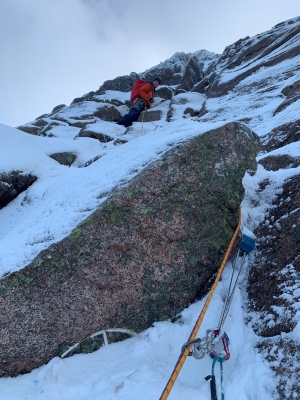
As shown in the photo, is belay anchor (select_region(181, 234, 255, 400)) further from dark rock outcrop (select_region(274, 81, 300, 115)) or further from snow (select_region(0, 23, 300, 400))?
dark rock outcrop (select_region(274, 81, 300, 115))

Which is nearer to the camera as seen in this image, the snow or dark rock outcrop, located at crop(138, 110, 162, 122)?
the snow

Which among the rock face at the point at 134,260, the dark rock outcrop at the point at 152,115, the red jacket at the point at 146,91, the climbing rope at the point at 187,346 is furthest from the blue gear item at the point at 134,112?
the climbing rope at the point at 187,346

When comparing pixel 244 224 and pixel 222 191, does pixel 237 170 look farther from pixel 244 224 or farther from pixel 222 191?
pixel 244 224

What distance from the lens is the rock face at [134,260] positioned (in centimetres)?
348

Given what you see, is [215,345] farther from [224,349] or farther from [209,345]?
[209,345]

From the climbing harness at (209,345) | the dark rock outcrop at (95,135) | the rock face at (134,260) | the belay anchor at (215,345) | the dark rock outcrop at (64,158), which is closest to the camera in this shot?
the climbing harness at (209,345)

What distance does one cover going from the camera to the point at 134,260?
381 cm

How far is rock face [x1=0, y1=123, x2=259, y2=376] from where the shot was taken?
137 inches

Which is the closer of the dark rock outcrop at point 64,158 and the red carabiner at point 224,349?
the red carabiner at point 224,349

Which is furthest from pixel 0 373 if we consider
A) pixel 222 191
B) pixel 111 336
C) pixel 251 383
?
pixel 222 191

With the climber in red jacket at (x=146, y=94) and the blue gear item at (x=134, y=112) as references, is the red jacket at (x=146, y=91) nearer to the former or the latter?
the climber in red jacket at (x=146, y=94)

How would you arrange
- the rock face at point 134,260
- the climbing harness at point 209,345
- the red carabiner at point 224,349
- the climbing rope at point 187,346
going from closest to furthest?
the climbing rope at point 187,346 < the climbing harness at point 209,345 < the red carabiner at point 224,349 < the rock face at point 134,260

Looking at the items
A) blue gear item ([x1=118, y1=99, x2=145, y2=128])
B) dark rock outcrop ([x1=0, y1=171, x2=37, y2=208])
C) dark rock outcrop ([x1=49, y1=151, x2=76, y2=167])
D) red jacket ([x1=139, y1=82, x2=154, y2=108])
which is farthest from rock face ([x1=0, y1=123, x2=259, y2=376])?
blue gear item ([x1=118, y1=99, x2=145, y2=128])

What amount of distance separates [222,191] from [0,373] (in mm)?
3425
